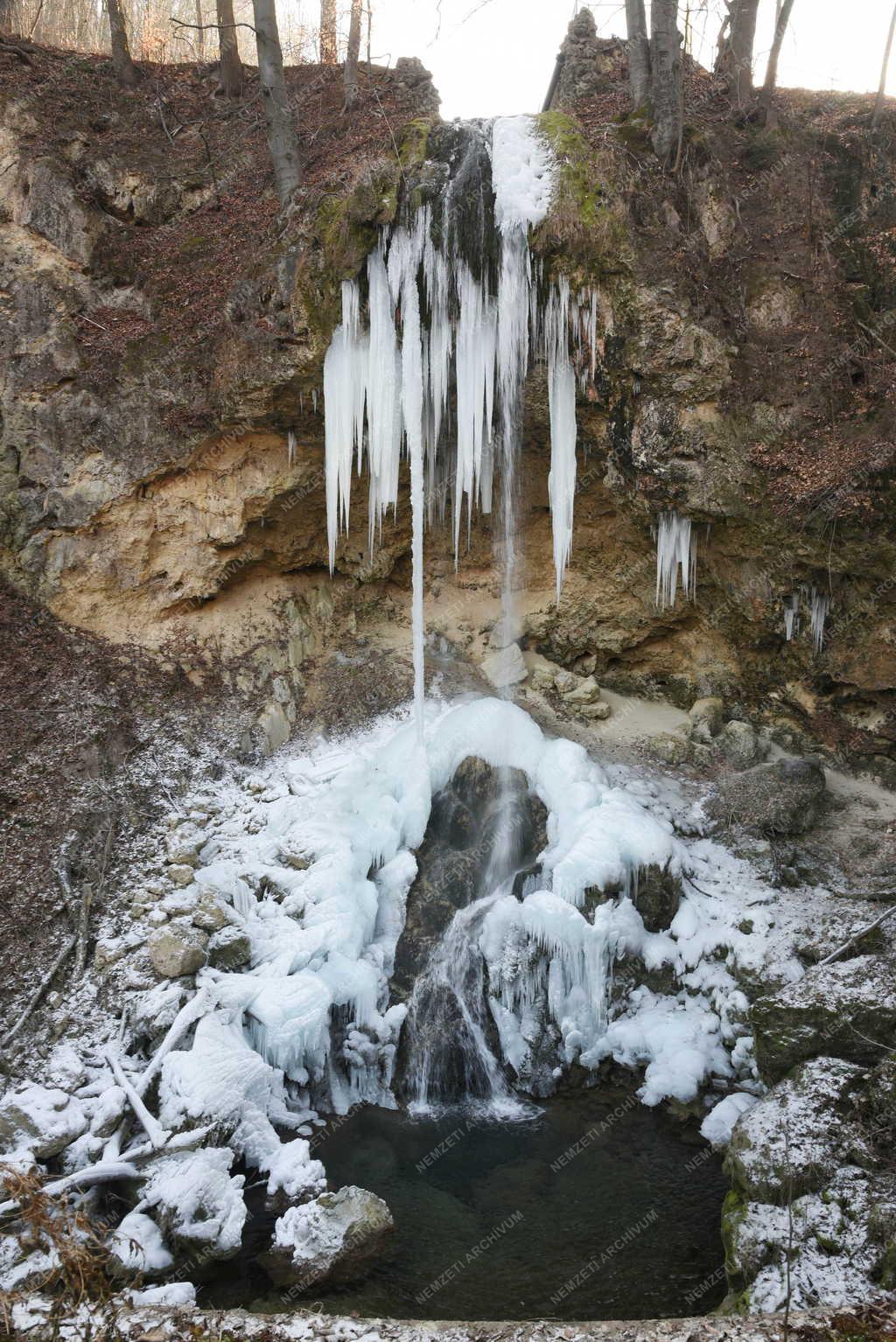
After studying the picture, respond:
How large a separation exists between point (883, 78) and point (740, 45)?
1973 mm

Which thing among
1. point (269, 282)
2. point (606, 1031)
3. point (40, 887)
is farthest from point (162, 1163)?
point (269, 282)

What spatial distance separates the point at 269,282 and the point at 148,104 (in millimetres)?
5344

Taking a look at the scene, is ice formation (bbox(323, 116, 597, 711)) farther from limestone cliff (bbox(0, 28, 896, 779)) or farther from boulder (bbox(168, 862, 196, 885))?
boulder (bbox(168, 862, 196, 885))

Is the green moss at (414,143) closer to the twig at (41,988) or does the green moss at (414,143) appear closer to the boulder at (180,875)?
the boulder at (180,875)

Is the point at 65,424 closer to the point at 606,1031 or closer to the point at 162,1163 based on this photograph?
the point at 162,1163

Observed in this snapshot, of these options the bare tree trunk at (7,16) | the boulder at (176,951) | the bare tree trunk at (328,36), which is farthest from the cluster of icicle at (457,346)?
the bare tree trunk at (7,16)

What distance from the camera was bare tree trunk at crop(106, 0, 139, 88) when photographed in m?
12.2

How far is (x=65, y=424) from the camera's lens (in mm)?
9672

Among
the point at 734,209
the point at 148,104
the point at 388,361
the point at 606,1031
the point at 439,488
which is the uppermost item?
the point at 148,104

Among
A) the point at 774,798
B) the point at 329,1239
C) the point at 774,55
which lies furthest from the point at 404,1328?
the point at 774,55

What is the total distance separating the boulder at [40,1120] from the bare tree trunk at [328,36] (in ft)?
50.5

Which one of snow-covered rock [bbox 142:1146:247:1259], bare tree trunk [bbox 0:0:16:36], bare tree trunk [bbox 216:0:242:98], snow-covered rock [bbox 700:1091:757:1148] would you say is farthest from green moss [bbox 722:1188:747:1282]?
bare tree trunk [bbox 0:0:16:36]

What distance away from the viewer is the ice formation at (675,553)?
9406 millimetres

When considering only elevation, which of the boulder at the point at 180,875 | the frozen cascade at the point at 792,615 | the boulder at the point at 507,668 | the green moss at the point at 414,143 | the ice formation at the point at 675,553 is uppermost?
the green moss at the point at 414,143
